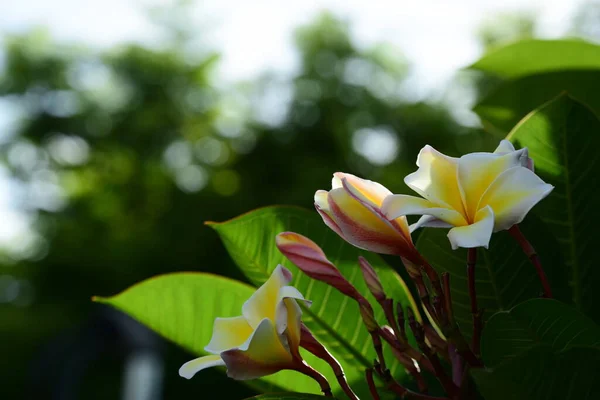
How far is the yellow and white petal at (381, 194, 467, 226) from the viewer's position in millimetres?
387

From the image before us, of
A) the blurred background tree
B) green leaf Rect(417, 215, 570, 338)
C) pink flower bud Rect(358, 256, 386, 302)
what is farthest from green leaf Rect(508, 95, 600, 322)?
the blurred background tree

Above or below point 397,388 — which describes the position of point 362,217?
above

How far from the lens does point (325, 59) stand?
48.2 ft

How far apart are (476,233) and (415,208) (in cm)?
4

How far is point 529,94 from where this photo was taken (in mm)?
673

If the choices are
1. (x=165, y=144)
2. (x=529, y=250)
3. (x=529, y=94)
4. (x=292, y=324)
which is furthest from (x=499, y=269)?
(x=165, y=144)

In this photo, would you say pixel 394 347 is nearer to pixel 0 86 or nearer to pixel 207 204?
pixel 207 204

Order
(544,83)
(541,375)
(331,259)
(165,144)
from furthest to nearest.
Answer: (165,144) → (544,83) → (331,259) → (541,375)

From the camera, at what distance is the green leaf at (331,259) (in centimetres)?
54

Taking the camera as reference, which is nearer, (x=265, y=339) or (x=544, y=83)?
(x=265, y=339)

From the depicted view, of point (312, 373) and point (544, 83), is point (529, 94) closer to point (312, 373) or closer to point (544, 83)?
point (544, 83)

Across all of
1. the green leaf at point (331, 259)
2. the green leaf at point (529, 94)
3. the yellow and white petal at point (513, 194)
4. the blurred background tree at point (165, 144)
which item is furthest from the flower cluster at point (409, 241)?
the blurred background tree at point (165, 144)

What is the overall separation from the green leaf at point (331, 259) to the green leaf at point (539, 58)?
0.28 meters

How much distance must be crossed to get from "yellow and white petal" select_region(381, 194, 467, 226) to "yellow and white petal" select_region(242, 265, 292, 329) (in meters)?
0.07
